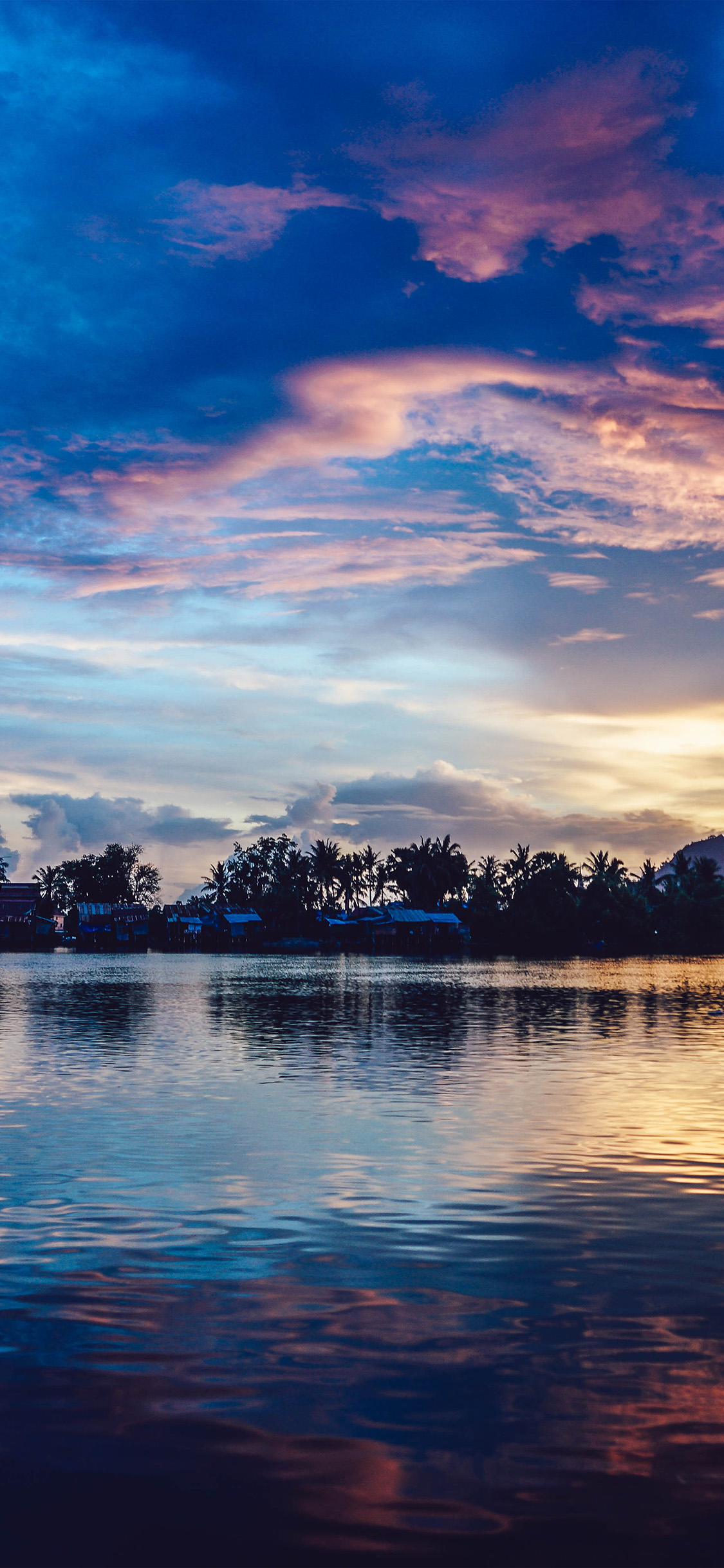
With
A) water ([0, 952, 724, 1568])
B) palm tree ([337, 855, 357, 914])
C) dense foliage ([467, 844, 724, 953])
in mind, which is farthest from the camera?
palm tree ([337, 855, 357, 914])

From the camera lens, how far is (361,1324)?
28.8ft

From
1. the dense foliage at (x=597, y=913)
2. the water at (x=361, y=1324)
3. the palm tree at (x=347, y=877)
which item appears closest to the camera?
the water at (x=361, y=1324)

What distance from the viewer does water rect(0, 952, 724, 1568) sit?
5.84m

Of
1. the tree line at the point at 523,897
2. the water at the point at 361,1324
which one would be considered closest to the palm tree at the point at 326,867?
the tree line at the point at 523,897

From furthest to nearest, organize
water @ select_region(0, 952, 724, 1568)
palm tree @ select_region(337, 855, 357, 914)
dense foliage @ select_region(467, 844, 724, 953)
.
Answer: palm tree @ select_region(337, 855, 357, 914) → dense foliage @ select_region(467, 844, 724, 953) → water @ select_region(0, 952, 724, 1568)

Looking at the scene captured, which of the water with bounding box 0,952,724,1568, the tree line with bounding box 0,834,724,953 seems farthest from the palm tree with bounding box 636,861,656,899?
the water with bounding box 0,952,724,1568

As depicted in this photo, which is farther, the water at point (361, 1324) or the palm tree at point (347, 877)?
the palm tree at point (347, 877)

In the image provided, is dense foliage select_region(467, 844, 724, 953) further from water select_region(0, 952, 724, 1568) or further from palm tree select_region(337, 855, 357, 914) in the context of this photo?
water select_region(0, 952, 724, 1568)

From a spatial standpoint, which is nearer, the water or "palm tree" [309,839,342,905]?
the water

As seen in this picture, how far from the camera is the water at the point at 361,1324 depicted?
584cm

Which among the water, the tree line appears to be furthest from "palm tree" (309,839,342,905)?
the water

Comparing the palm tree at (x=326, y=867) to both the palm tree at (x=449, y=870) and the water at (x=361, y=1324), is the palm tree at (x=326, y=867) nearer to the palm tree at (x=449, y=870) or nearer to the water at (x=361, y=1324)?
the palm tree at (x=449, y=870)

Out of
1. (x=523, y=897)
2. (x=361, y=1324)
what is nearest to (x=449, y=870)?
(x=523, y=897)

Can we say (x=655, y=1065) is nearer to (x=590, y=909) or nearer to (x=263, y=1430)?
(x=263, y=1430)
